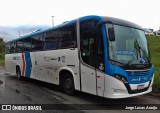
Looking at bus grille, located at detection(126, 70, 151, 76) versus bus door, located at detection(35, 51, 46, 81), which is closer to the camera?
bus grille, located at detection(126, 70, 151, 76)

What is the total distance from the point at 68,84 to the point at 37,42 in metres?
3.81

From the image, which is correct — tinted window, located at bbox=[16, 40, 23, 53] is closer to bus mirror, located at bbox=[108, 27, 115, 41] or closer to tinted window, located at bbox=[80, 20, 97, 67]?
tinted window, located at bbox=[80, 20, 97, 67]

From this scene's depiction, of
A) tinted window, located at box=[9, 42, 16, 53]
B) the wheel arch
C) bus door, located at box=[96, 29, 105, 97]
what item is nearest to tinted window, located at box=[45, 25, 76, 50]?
the wheel arch

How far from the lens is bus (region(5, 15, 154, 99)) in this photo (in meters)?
7.38

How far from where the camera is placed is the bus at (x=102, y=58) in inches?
291

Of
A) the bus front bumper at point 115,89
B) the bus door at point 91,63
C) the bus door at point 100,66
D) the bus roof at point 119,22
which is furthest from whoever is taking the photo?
the bus roof at point 119,22

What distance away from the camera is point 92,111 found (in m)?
7.20

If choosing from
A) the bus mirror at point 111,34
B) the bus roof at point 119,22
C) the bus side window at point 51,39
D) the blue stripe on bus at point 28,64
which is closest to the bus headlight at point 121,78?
the bus mirror at point 111,34

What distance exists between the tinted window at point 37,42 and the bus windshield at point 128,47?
5026 mm

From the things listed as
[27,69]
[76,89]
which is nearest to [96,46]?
[76,89]

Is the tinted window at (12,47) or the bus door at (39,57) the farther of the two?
the tinted window at (12,47)

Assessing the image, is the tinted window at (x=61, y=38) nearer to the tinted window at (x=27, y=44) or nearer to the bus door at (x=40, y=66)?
the bus door at (x=40, y=66)

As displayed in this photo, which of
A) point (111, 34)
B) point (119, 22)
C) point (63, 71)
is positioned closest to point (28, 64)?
point (63, 71)

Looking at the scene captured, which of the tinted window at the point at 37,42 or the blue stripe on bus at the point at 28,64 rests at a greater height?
the tinted window at the point at 37,42
